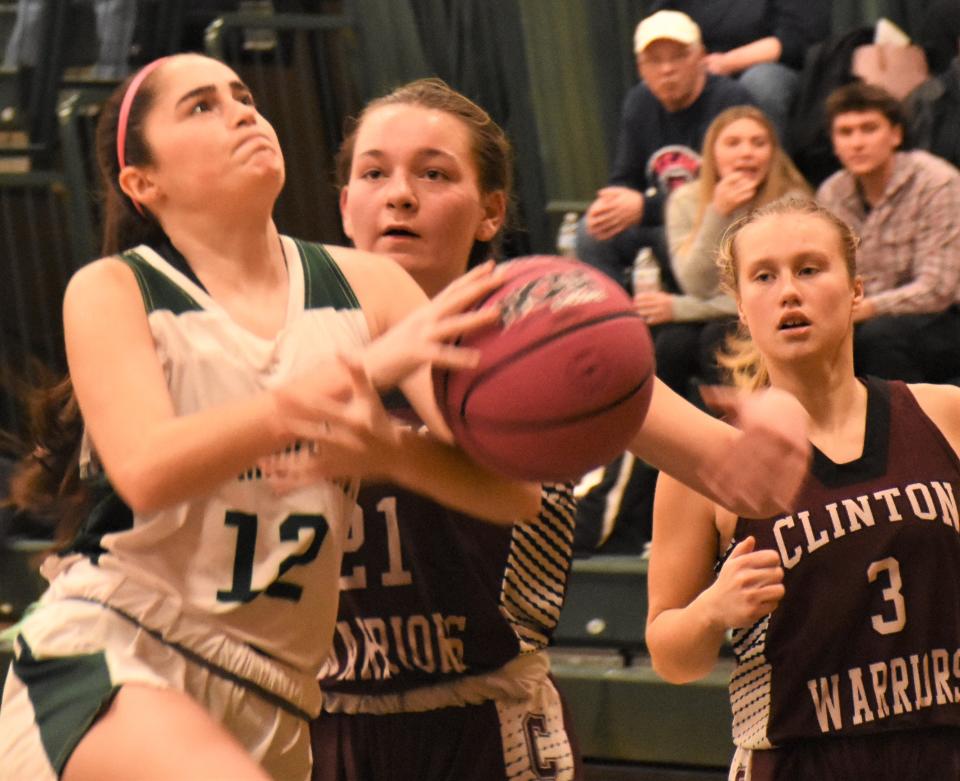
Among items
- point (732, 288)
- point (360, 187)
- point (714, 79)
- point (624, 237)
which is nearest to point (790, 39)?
point (714, 79)

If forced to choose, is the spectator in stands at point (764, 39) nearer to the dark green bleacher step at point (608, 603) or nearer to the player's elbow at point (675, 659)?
the dark green bleacher step at point (608, 603)

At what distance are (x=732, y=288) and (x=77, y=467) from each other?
1.49m

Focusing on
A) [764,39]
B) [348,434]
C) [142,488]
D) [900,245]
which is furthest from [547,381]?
[764,39]

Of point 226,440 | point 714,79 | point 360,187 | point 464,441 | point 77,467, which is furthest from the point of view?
point 714,79

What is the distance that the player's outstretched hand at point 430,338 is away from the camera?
88.9 inches

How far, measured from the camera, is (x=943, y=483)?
11.2 feet

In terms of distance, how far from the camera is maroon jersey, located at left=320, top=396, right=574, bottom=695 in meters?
3.30

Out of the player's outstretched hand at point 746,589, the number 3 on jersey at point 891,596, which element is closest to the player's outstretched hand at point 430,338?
the player's outstretched hand at point 746,589

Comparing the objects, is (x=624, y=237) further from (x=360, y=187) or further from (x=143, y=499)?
(x=143, y=499)

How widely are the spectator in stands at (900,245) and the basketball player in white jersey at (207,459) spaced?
298 centimetres

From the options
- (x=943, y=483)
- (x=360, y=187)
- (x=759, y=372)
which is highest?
(x=360, y=187)

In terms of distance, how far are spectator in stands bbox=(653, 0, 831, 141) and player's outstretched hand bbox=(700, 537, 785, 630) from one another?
329cm

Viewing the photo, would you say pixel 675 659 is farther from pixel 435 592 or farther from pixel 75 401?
pixel 75 401

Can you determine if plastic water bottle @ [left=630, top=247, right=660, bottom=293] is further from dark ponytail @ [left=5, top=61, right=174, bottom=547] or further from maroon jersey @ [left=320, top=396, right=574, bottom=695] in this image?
dark ponytail @ [left=5, top=61, right=174, bottom=547]
